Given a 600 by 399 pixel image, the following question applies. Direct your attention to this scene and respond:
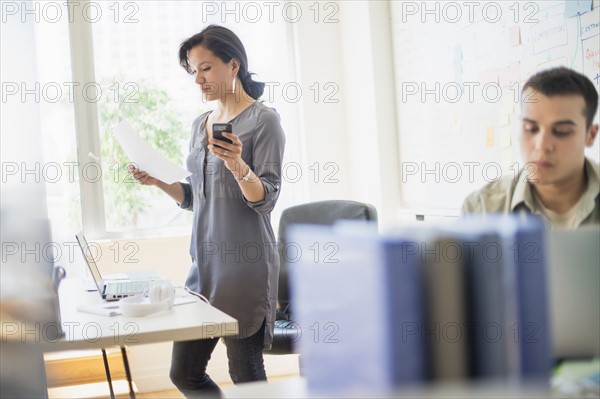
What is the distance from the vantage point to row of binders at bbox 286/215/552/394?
2.00 ft

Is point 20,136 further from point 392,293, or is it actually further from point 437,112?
point 437,112

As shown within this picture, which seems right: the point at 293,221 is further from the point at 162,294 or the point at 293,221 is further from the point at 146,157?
the point at 162,294

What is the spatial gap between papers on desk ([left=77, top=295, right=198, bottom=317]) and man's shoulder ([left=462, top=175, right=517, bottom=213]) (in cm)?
103

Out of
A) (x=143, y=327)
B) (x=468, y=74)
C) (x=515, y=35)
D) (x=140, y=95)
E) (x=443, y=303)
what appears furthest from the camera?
(x=140, y=95)

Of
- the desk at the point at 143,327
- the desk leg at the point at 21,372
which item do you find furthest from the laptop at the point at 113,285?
the desk leg at the point at 21,372

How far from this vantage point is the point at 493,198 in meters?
0.90

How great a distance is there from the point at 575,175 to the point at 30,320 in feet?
2.63

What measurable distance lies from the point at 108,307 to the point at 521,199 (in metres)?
1.23

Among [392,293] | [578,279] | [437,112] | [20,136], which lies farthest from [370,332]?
[437,112]

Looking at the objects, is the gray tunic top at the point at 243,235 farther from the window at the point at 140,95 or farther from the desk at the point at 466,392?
the window at the point at 140,95

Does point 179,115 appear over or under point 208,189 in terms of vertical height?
over

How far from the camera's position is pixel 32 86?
0.99m

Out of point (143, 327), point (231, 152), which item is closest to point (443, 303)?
point (143, 327)

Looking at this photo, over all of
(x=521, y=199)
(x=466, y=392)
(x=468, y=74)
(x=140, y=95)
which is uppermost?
(x=140, y=95)
